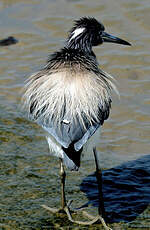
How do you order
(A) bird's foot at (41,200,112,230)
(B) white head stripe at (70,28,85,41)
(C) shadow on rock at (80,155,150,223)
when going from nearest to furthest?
(A) bird's foot at (41,200,112,230) < (C) shadow on rock at (80,155,150,223) < (B) white head stripe at (70,28,85,41)

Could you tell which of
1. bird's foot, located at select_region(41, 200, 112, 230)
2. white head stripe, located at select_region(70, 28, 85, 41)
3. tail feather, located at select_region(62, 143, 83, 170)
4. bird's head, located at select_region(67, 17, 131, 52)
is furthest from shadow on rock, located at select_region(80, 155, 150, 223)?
white head stripe, located at select_region(70, 28, 85, 41)

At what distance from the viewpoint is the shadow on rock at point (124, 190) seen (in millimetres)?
5156

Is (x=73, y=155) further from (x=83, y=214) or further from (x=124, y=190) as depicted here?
(x=124, y=190)

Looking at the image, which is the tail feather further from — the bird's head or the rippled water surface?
the bird's head

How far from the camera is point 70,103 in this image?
15.6ft

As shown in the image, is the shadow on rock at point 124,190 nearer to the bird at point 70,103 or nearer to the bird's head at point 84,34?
the bird at point 70,103

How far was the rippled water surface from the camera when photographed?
518 centimetres

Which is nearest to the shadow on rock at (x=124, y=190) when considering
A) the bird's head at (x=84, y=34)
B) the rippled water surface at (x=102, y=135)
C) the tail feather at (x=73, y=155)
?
the rippled water surface at (x=102, y=135)

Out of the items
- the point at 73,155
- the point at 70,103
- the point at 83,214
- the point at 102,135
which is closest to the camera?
the point at 73,155

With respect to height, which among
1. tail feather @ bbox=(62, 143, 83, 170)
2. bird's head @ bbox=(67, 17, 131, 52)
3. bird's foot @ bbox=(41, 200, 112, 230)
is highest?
bird's head @ bbox=(67, 17, 131, 52)

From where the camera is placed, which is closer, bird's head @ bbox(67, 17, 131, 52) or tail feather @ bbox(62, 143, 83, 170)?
tail feather @ bbox(62, 143, 83, 170)

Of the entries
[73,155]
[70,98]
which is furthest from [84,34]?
[73,155]

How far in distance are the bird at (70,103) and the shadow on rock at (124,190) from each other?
444mm

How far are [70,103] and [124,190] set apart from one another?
1.32 metres
